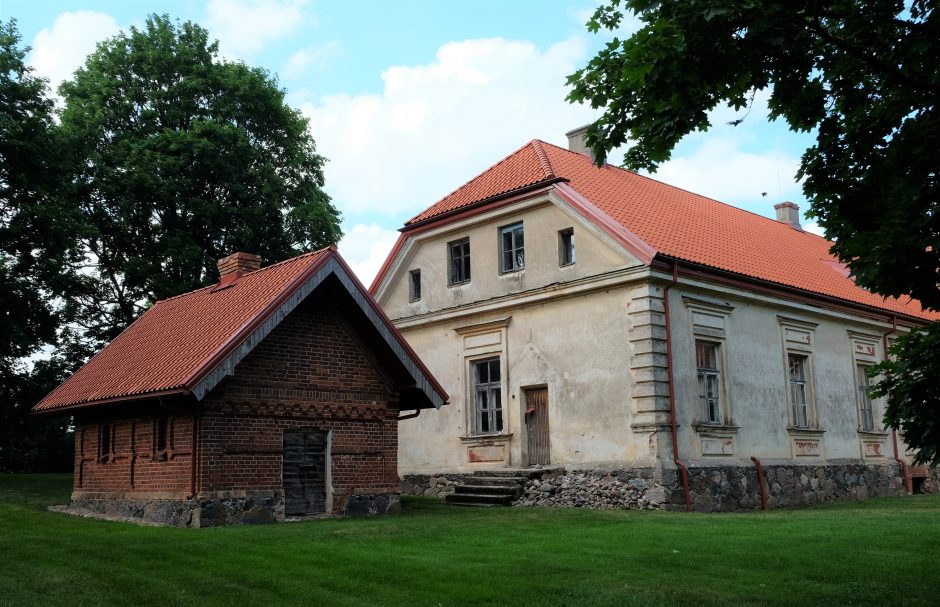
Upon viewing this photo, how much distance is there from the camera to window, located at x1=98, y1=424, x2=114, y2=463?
16.2m

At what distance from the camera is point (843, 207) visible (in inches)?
351

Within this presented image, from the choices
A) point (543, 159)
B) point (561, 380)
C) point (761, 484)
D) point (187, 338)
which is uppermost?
point (543, 159)

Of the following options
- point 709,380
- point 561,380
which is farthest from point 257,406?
point 709,380

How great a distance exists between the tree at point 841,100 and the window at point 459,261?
13388mm

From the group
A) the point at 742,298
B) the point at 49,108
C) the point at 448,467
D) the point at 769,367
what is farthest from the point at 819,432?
the point at 49,108

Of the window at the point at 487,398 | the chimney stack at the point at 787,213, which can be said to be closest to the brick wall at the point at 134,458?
the window at the point at 487,398

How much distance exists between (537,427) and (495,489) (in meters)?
1.75

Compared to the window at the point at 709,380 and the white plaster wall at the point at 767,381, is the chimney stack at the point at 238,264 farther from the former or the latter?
the window at the point at 709,380

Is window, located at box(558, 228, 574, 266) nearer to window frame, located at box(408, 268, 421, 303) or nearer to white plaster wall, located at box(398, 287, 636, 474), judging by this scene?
white plaster wall, located at box(398, 287, 636, 474)

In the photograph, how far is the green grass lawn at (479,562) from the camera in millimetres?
8164

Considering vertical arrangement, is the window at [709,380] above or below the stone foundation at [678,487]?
above

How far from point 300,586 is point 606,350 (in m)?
11.2

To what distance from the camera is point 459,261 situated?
2231 centimetres

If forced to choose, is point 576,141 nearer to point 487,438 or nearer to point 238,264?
Result: point 487,438
